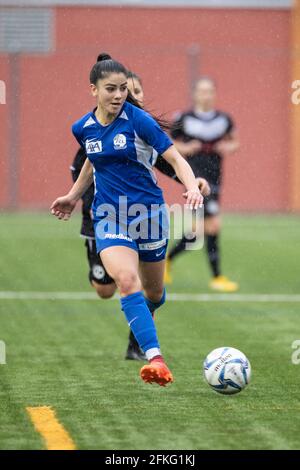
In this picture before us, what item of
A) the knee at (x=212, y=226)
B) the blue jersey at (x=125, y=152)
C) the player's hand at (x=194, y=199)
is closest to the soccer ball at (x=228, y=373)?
the player's hand at (x=194, y=199)

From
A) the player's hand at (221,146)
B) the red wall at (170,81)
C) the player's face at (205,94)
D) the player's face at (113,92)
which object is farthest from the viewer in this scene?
the red wall at (170,81)

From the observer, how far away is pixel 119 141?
6.89 m

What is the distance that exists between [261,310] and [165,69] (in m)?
14.5

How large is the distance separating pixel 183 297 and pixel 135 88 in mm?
4321

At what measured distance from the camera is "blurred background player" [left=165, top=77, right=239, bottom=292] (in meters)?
13.0

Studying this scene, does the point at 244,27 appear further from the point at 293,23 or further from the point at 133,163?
the point at 133,163

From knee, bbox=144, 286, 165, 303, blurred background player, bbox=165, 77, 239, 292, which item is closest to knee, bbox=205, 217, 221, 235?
blurred background player, bbox=165, 77, 239, 292

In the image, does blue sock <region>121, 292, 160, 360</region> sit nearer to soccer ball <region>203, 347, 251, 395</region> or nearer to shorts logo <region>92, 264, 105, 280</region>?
soccer ball <region>203, 347, 251, 395</region>

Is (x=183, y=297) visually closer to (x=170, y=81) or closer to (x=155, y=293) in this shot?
(x=155, y=293)

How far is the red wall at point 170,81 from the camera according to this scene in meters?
24.4

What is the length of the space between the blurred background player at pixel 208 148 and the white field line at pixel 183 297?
2.72 feet

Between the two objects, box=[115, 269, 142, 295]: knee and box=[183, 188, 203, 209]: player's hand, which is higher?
box=[183, 188, 203, 209]: player's hand

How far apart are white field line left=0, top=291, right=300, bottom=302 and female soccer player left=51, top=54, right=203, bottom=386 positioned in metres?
4.44

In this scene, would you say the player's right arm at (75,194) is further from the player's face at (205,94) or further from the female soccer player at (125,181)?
the player's face at (205,94)
